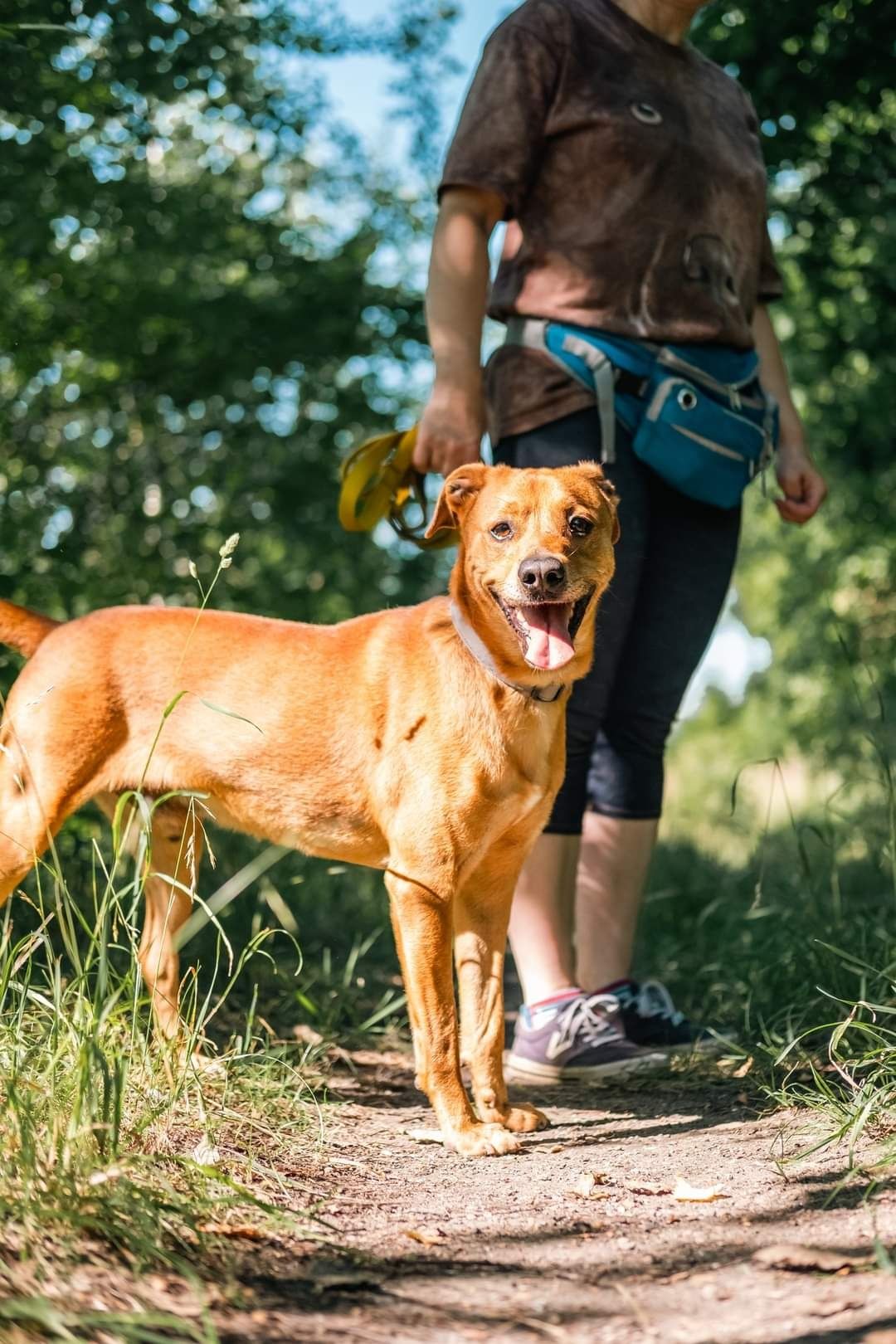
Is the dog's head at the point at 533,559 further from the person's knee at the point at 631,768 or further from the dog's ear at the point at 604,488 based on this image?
the person's knee at the point at 631,768

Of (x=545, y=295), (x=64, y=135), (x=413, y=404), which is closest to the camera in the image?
(x=545, y=295)

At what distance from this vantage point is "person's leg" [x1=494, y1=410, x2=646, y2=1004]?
3.56 metres

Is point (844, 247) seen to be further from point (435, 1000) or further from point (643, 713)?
point (435, 1000)

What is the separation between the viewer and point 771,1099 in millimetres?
3254

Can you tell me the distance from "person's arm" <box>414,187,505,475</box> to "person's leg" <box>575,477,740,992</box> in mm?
624

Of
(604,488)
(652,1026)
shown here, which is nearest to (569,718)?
(604,488)

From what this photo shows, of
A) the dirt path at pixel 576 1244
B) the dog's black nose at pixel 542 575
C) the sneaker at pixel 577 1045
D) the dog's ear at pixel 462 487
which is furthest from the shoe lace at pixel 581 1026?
the dog's ear at pixel 462 487

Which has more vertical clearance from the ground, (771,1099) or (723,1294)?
(723,1294)

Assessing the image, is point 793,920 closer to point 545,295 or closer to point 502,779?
point 502,779

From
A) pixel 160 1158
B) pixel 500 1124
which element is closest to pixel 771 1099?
pixel 500 1124

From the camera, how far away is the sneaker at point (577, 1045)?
356 cm

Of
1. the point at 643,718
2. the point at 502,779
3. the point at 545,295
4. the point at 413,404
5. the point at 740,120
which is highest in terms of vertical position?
the point at 740,120

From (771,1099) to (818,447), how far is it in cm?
593

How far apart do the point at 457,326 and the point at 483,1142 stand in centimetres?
199
